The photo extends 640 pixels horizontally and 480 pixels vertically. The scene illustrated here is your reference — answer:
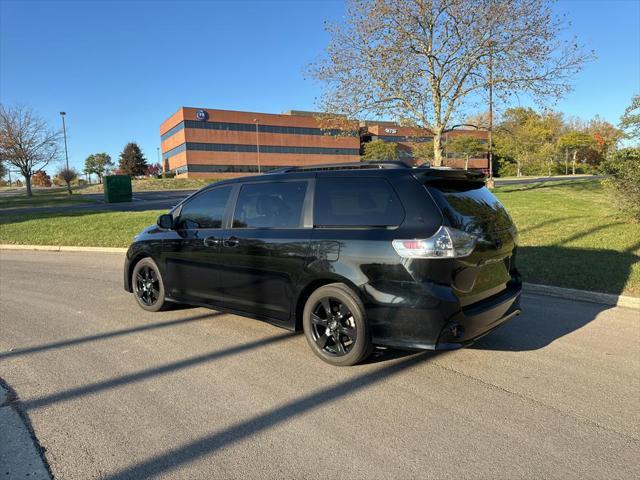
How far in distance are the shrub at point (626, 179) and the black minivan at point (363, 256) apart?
8.69 meters

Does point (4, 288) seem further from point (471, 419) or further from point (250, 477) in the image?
point (471, 419)

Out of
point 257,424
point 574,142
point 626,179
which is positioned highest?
point 574,142

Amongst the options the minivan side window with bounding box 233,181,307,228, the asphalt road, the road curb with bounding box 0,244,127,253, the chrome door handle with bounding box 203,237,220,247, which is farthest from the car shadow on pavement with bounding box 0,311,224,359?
the road curb with bounding box 0,244,127,253

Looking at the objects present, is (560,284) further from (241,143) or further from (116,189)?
(241,143)

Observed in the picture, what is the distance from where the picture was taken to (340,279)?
3.86 metres

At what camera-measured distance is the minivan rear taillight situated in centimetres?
347

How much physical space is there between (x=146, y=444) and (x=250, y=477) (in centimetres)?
81

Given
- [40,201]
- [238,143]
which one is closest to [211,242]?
[40,201]

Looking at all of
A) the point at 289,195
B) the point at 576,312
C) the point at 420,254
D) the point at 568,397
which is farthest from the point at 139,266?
the point at 576,312

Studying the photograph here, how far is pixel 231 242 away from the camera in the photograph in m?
4.79

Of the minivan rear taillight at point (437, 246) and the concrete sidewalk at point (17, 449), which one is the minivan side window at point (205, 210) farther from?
the concrete sidewalk at point (17, 449)

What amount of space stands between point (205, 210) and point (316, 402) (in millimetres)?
2817

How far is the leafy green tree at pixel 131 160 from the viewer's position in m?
87.8

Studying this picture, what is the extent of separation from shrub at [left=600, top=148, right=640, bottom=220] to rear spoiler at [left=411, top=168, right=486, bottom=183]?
889cm
